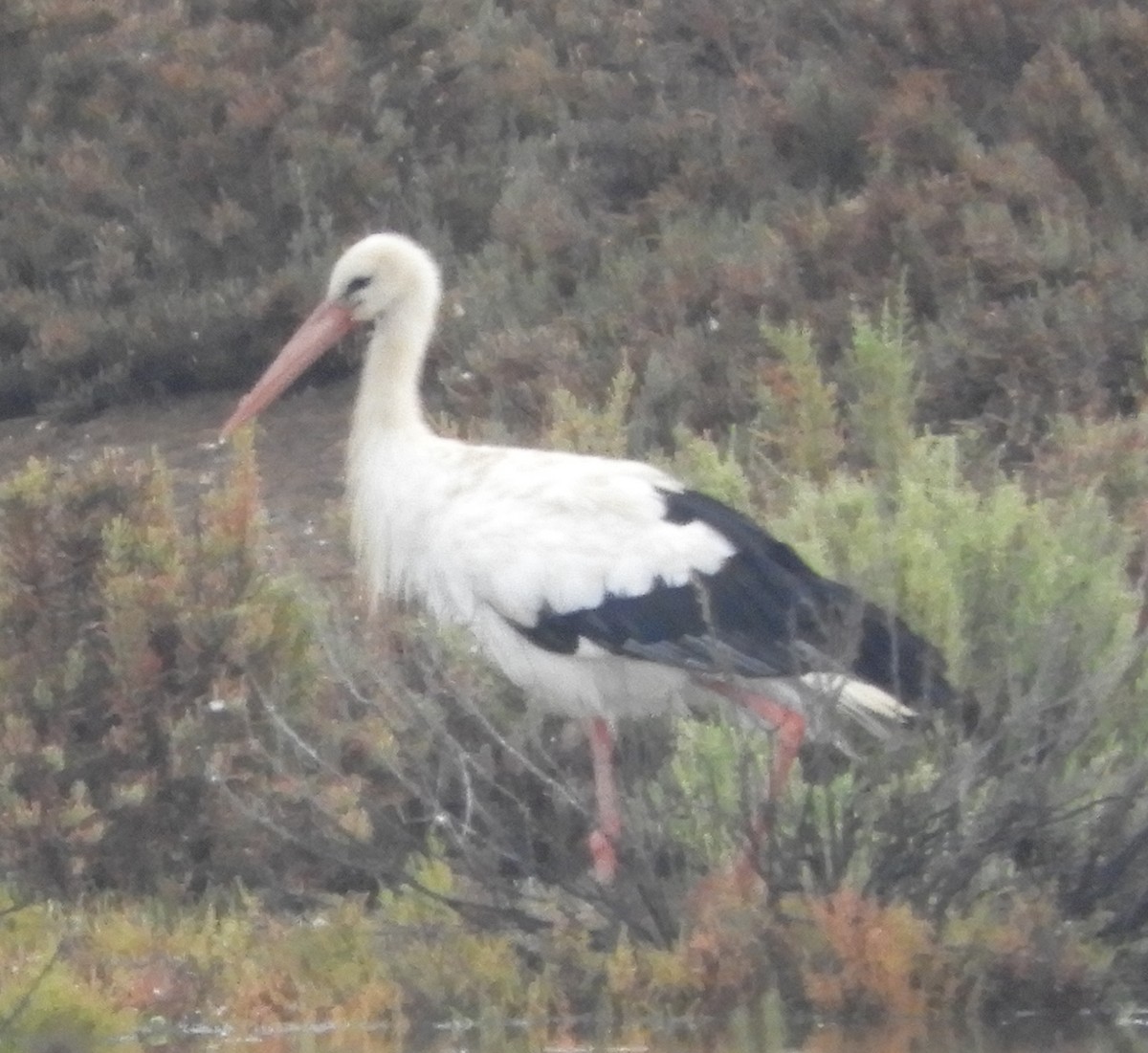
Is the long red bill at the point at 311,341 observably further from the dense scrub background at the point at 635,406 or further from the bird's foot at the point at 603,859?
the bird's foot at the point at 603,859

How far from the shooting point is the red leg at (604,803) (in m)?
8.46

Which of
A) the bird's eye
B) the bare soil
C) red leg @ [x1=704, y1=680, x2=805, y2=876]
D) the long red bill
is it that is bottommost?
the bare soil

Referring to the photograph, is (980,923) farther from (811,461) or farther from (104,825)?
(811,461)

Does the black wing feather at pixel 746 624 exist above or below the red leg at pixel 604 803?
above

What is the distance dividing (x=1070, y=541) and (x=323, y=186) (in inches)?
307

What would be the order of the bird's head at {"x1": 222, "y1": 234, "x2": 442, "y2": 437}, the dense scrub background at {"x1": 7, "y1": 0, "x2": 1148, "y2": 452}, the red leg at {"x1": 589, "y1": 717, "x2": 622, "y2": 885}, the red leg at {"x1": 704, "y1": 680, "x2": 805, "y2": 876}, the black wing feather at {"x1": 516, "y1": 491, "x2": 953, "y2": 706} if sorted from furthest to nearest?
1. the dense scrub background at {"x1": 7, "y1": 0, "x2": 1148, "y2": 452}
2. the bird's head at {"x1": 222, "y1": 234, "x2": 442, "y2": 437}
3. the red leg at {"x1": 589, "y1": 717, "x2": 622, "y2": 885}
4. the black wing feather at {"x1": 516, "y1": 491, "x2": 953, "y2": 706}
5. the red leg at {"x1": 704, "y1": 680, "x2": 805, "y2": 876}


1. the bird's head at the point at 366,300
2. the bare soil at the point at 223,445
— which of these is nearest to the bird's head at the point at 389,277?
the bird's head at the point at 366,300

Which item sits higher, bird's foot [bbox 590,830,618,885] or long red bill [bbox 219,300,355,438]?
long red bill [bbox 219,300,355,438]

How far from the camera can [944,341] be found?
511 inches

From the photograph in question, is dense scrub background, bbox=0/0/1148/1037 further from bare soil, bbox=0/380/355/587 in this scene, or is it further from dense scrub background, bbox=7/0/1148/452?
bare soil, bbox=0/380/355/587

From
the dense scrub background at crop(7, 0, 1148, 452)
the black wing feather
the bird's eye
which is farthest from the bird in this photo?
the dense scrub background at crop(7, 0, 1148, 452)

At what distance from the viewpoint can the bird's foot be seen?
840 cm

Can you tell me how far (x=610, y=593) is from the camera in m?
8.95

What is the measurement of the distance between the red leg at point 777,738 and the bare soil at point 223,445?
13.4 ft
